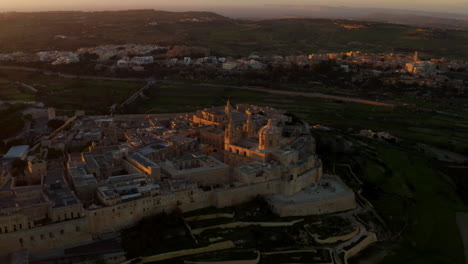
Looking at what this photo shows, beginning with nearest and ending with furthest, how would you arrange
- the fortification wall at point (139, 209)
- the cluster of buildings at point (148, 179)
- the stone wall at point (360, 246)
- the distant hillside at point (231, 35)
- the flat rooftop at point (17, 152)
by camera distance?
1. the cluster of buildings at point (148, 179)
2. the fortification wall at point (139, 209)
3. the stone wall at point (360, 246)
4. the flat rooftop at point (17, 152)
5. the distant hillside at point (231, 35)

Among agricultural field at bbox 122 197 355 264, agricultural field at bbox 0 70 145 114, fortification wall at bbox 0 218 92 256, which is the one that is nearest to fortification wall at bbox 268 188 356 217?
agricultural field at bbox 122 197 355 264

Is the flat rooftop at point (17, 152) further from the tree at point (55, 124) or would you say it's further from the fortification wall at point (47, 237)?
the fortification wall at point (47, 237)

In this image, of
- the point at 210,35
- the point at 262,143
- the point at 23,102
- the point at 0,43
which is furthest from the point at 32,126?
the point at 210,35

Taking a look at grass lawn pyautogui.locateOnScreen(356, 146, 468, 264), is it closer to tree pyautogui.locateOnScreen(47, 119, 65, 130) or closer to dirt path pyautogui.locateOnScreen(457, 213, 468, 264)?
dirt path pyautogui.locateOnScreen(457, 213, 468, 264)

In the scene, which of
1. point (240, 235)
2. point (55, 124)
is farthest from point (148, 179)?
point (55, 124)

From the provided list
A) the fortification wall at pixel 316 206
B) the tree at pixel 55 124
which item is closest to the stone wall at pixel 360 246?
the fortification wall at pixel 316 206

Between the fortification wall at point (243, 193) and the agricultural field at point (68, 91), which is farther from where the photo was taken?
the agricultural field at point (68, 91)
